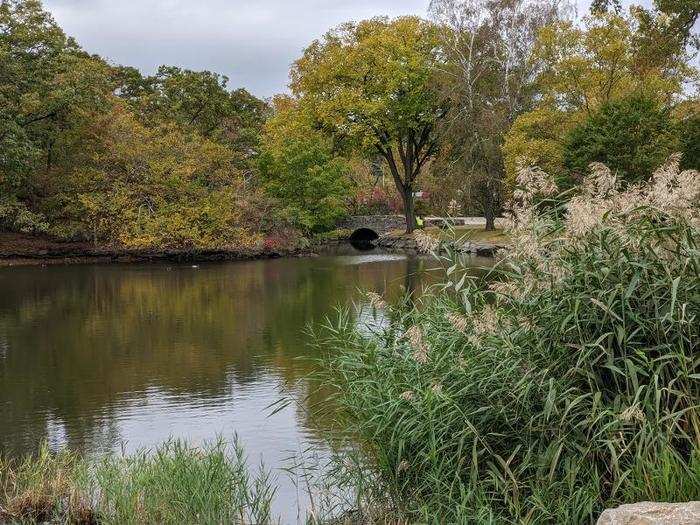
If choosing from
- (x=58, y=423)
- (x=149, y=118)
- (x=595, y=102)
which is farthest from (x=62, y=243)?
(x=58, y=423)

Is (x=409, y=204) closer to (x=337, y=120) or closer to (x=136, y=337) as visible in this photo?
(x=337, y=120)

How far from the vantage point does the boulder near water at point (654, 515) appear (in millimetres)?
3092

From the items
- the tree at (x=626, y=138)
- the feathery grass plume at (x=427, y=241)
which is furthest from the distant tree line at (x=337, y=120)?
the feathery grass plume at (x=427, y=241)

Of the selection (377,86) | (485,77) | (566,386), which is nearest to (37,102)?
(377,86)

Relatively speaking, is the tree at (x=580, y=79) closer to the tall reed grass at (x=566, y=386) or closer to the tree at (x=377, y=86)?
the tree at (x=377, y=86)

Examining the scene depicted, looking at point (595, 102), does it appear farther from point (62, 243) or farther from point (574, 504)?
point (574, 504)

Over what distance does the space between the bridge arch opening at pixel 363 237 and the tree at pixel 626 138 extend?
21.3m

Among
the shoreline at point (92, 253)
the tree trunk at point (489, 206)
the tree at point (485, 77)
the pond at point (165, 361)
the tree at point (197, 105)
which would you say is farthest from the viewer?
the tree at point (197, 105)

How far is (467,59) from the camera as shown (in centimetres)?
3803

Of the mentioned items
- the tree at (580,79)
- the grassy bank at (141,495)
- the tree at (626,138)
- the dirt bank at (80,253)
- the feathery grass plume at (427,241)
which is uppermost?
the tree at (580,79)

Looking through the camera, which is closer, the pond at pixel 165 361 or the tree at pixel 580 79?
the pond at pixel 165 361

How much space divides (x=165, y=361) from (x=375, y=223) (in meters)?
36.3

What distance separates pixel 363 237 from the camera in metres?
51.6

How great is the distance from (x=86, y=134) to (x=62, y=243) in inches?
199
